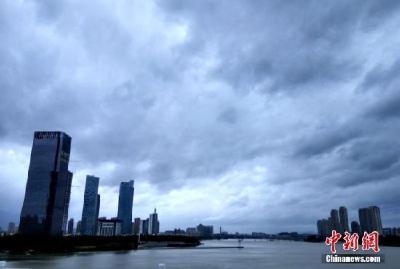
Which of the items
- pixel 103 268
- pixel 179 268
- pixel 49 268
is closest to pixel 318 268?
pixel 179 268

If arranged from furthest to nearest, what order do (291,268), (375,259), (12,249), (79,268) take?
(12,249), (291,268), (79,268), (375,259)

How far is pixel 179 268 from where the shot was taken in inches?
3821

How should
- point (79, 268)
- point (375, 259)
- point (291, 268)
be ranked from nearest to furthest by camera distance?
1. point (375, 259)
2. point (79, 268)
3. point (291, 268)

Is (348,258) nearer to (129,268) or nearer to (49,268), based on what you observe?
(129,268)

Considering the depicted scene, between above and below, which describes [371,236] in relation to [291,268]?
above

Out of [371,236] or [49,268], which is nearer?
[371,236]

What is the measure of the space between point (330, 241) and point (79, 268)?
68288 mm

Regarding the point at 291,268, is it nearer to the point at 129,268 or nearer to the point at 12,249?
the point at 129,268

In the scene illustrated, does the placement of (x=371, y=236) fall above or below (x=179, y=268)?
above

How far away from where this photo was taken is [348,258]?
165 feet

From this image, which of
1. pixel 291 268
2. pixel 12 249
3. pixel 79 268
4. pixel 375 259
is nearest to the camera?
pixel 375 259

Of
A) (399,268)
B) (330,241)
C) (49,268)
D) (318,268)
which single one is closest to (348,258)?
(330,241)

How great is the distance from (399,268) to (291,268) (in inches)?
1146

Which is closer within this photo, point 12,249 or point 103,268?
point 103,268
